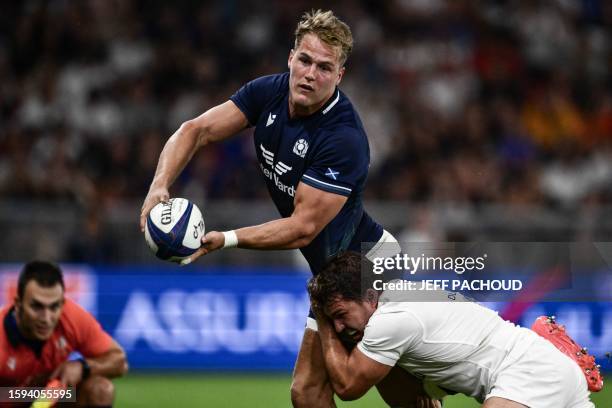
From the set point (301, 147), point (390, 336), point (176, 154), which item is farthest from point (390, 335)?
point (176, 154)

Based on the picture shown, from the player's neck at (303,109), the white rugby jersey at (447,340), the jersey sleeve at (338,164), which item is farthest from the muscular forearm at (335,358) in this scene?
the player's neck at (303,109)

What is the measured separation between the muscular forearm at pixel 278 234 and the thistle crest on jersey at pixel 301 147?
53 centimetres

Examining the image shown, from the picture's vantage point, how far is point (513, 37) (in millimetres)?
17172

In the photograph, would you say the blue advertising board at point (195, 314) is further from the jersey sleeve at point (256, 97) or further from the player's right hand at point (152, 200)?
the player's right hand at point (152, 200)

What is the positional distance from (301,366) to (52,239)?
642 cm

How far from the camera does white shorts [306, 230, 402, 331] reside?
734 cm

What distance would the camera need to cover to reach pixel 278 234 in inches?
265

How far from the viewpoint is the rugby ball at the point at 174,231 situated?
250 inches

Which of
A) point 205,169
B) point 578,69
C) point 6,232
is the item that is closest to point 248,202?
point 205,169

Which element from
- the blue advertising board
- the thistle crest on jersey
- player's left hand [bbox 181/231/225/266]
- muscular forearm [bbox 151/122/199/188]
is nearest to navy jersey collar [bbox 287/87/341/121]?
the thistle crest on jersey

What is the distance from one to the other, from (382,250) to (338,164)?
2.64 ft

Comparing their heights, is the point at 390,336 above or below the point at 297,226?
below

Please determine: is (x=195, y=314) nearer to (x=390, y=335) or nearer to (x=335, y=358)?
(x=335, y=358)

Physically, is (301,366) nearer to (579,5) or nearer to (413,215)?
(413,215)
